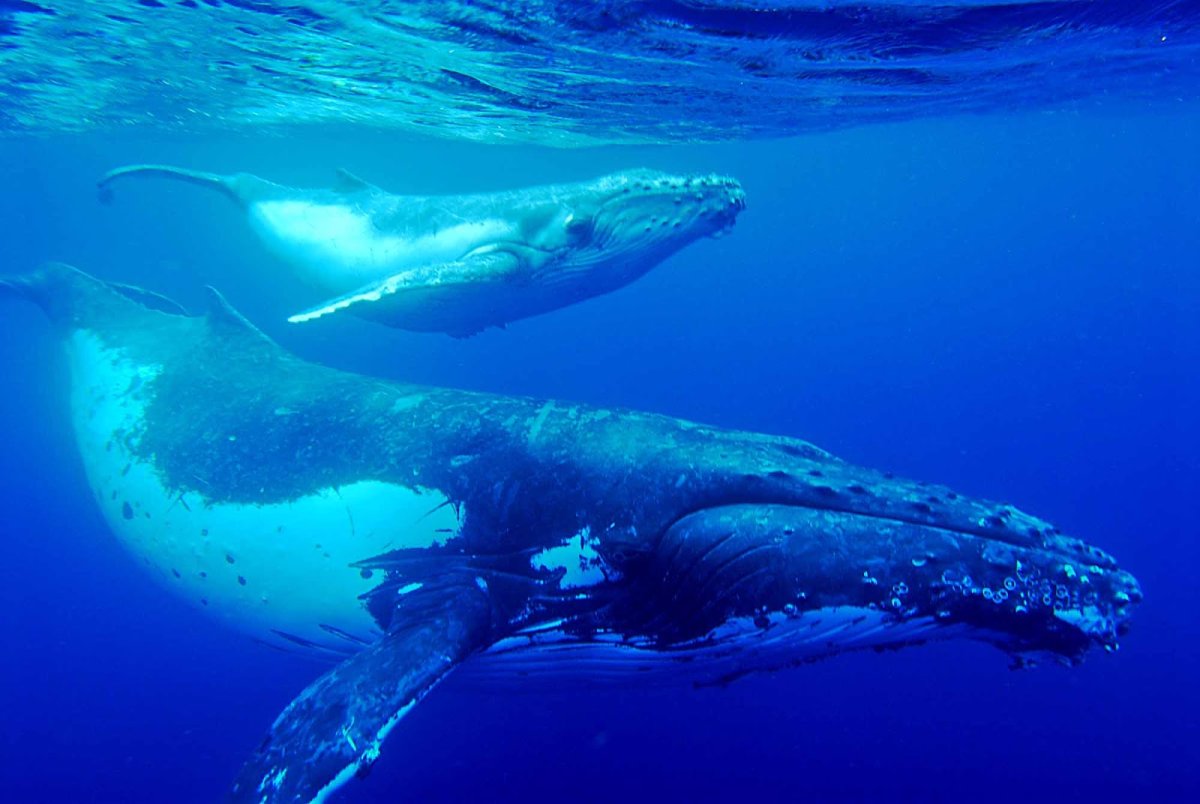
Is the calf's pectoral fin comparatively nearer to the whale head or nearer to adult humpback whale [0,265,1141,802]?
adult humpback whale [0,265,1141,802]

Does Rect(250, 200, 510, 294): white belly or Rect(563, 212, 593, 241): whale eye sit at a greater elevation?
Rect(563, 212, 593, 241): whale eye

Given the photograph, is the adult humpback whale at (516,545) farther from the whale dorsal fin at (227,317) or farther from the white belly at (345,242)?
the white belly at (345,242)

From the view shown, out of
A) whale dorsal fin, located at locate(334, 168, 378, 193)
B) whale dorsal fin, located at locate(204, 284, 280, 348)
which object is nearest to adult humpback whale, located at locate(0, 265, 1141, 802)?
whale dorsal fin, located at locate(204, 284, 280, 348)

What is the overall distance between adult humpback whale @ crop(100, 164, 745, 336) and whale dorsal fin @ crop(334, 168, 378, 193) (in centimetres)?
2

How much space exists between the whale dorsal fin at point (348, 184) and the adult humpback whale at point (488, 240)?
2cm

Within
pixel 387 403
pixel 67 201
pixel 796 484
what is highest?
pixel 796 484

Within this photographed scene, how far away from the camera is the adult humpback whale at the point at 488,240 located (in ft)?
31.8

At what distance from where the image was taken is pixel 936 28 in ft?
42.5

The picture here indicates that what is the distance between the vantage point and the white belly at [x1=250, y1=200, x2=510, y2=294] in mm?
10648

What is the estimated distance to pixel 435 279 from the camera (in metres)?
9.11

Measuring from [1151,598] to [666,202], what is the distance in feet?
69.9

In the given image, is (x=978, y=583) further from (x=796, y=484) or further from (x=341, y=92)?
(x=341, y=92)

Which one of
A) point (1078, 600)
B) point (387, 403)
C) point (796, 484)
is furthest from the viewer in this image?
point (387, 403)

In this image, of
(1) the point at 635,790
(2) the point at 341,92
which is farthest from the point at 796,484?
(2) the point at 341,92
